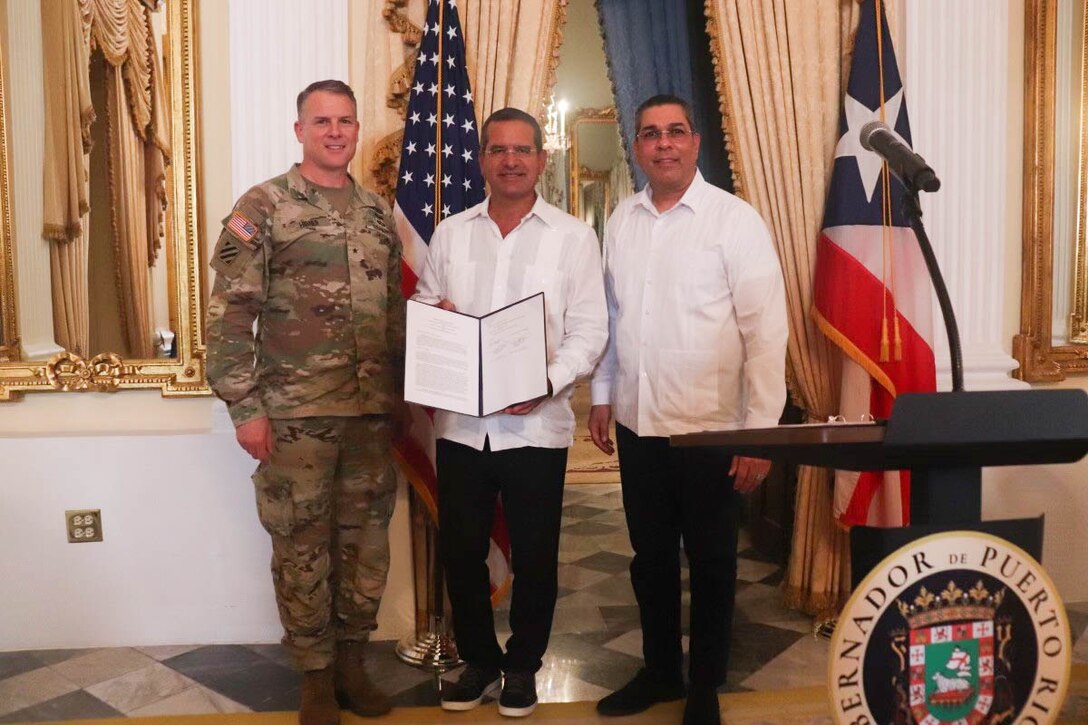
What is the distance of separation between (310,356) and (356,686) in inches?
36.3

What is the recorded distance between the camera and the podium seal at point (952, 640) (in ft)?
3.76

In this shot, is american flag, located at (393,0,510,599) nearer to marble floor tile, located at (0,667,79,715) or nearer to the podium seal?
marble floor tile, located at (0,667,79,715)

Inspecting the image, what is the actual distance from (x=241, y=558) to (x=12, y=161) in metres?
1.53

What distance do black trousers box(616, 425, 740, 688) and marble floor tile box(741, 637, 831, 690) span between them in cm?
35

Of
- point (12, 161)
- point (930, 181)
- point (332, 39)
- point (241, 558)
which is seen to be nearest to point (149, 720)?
point (241, 558)

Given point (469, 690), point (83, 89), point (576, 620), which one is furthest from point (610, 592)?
point (83, 89)

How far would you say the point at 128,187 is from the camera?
286cm

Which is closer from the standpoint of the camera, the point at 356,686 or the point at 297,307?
the point at 297,307

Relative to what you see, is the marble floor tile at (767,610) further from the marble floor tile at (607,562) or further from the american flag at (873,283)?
the marble floor tile at (607,562)

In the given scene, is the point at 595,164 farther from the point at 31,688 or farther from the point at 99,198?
the point at 31,688

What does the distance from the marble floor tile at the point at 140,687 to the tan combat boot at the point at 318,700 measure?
511 mm

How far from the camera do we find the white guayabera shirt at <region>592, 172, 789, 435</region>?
2.14 meters

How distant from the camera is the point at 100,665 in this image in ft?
8.80

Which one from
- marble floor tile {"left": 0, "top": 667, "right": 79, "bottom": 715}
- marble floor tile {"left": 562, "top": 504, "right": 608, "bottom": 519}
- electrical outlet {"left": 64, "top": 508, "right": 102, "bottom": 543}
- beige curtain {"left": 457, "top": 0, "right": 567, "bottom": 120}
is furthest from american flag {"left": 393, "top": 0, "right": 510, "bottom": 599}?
marble floor tile {"left": 562, "top": 504, "right": 608, "bottom": 519}
